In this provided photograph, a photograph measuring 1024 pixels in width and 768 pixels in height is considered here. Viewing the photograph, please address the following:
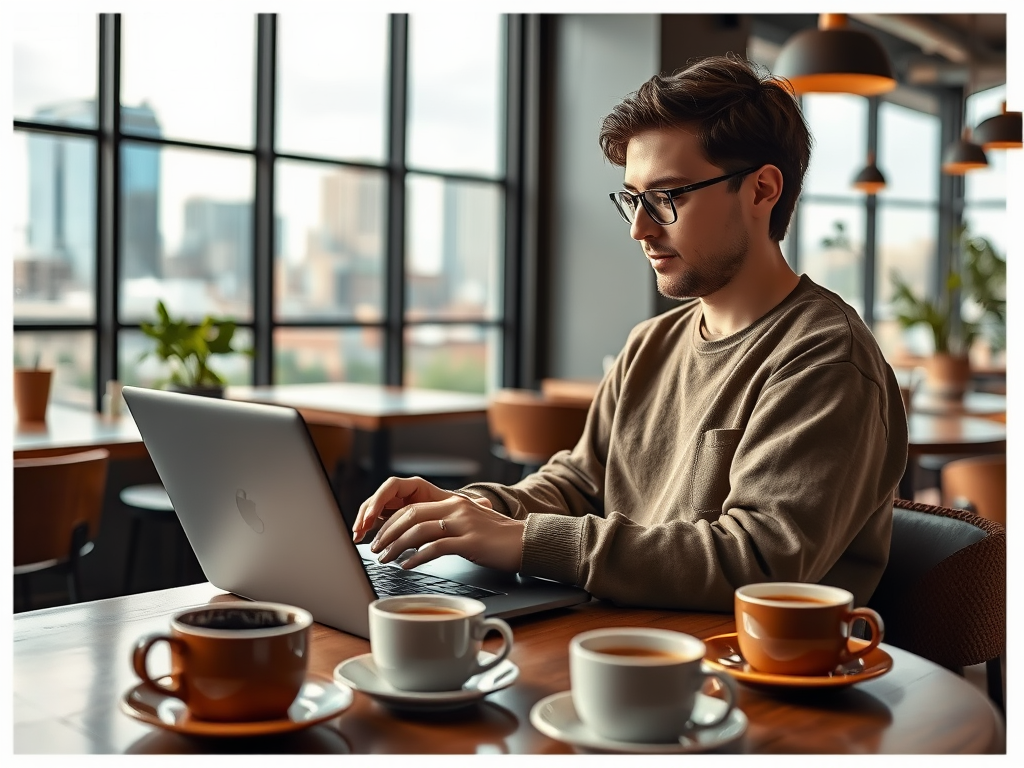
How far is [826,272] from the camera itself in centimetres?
815

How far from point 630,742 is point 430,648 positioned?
0.17m

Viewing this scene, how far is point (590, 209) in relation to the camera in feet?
19.3

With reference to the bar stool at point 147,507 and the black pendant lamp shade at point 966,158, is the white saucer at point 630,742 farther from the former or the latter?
the black pendant lamp shade at point 966,158

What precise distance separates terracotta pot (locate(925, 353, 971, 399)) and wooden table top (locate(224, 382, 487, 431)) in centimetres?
199

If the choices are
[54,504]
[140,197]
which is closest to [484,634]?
[54,504]

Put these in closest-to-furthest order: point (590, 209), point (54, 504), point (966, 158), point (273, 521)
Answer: point (273, 521), point (54, 504), point (966, 158), point (590, 209)

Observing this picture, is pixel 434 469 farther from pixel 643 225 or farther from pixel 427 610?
pixel 427 610

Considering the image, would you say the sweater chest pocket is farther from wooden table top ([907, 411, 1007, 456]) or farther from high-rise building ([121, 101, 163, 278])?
high-rise building ([121, 101, 163, 278])

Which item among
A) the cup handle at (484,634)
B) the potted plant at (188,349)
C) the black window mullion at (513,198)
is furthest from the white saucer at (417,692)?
the black window mullion at (513,198)

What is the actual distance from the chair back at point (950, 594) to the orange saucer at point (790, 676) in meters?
0.38

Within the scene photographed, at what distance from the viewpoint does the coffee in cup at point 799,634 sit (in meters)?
0.91

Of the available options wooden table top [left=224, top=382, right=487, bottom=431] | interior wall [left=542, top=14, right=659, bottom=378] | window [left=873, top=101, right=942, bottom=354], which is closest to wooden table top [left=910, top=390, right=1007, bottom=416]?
interior wall [left=542, top=14, right=659, bottom=378]

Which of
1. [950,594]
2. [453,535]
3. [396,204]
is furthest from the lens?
[396,204]

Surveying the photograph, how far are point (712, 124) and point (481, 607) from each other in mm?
810
